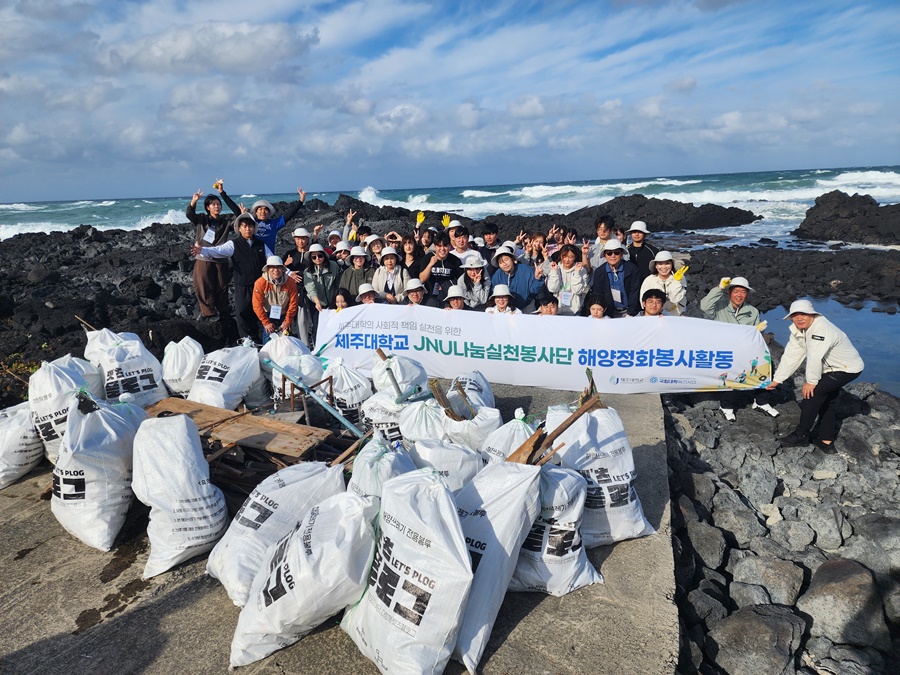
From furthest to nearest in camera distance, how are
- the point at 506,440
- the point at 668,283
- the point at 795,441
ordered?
the point at 668,283 → the point at 795,441 → the point at 506,440

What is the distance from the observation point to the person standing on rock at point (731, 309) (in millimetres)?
5948

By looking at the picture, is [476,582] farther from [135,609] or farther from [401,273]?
[401,273]

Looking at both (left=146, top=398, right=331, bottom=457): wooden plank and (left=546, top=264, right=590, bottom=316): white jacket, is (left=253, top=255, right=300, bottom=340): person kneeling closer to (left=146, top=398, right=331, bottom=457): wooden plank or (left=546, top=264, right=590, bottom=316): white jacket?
(left=146, top=398, right=331, bottom=457): wooden plank

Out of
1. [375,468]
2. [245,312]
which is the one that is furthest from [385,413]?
[245,312]

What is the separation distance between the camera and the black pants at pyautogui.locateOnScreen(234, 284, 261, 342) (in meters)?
6.60

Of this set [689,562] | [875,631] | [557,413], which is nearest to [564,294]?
[557,413]

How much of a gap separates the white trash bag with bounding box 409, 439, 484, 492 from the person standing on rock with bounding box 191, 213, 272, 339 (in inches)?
159

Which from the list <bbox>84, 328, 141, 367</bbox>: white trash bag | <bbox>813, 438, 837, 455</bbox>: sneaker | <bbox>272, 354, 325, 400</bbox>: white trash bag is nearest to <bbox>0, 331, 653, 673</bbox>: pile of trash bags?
<bbox>84, 328, 141, 367</bbox>: white trash bag

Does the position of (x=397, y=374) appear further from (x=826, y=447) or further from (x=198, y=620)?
(x=826, y=447)

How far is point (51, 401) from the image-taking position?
414cm

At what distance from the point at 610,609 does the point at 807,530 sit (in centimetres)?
253

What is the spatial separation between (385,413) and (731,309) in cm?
409

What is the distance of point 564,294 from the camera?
6395mm

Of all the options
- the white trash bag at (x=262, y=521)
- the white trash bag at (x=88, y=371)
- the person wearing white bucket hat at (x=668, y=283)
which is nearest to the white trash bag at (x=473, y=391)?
the white trash bag at (x=262, y=521)
